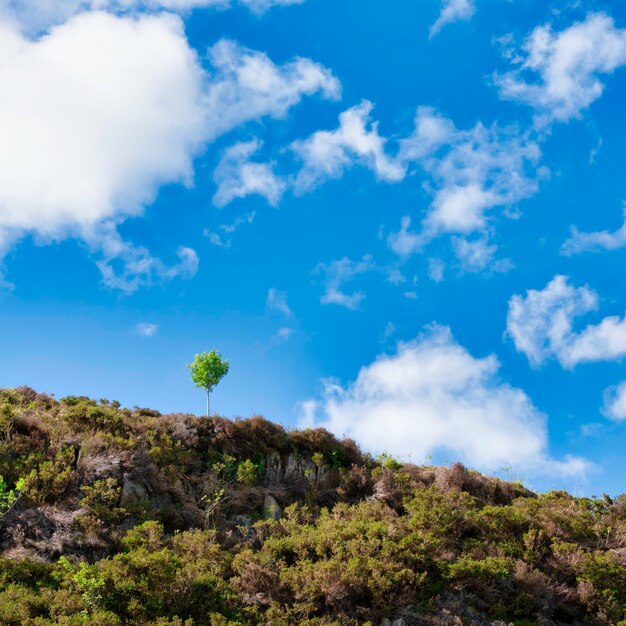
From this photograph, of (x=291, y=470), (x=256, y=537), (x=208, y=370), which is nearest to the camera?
(x=256, y=537)

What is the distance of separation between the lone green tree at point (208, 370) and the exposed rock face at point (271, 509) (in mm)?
16959

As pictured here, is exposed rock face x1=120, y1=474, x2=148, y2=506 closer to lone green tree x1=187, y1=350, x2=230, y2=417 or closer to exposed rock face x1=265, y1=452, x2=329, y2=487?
exposed rock face x1=265, y1=452, x2=329, y2=487

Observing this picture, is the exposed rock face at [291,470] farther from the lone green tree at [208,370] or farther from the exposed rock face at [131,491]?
the lone green tree at [208,370]

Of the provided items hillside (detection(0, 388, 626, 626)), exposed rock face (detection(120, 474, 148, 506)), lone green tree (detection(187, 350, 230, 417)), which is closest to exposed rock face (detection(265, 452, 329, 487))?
hillside (detection(0, 388, 626, 626))

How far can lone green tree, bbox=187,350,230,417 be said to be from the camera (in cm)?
3850

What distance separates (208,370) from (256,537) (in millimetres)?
20503

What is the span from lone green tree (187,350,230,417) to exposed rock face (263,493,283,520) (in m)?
17.0

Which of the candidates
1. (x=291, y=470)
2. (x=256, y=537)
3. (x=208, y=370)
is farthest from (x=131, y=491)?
(x=208, y=370)

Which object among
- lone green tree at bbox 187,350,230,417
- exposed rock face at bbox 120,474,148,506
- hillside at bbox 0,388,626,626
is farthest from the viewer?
lone green tree at bbox 187,350,230,417

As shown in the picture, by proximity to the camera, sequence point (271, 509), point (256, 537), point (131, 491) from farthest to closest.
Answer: point (271, 509), point (131, 491), point (256, 537)

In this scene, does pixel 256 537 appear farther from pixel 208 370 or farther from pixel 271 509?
pixel 208 370

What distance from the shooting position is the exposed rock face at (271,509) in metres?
21.3

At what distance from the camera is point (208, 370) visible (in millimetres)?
38594

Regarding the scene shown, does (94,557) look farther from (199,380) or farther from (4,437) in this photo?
(199,380)
